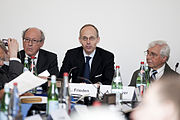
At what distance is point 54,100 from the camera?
5.35ft

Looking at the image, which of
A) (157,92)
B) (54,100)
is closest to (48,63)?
(54,100)

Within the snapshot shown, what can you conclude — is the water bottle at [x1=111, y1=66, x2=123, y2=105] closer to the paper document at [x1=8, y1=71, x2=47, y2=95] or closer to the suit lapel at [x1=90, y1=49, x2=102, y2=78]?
the paper document at [x1=8, y1=71, x2=47, y2=95]

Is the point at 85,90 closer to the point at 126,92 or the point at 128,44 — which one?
the point at 126,92

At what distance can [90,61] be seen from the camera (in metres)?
3.24

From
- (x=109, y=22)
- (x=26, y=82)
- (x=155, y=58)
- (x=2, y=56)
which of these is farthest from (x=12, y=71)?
(x=109, y=22)

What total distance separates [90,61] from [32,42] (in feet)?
2.35

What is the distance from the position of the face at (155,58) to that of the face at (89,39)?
65cm

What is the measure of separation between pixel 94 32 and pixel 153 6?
1.16 m

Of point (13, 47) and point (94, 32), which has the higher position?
point (94, 32)

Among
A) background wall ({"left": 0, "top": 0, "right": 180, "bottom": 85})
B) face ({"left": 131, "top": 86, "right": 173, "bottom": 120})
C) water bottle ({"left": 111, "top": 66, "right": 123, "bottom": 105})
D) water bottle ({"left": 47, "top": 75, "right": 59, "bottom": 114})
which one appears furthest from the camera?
background wall ({"left": 0, "top": 0, "right": 180, "bottom": 85})

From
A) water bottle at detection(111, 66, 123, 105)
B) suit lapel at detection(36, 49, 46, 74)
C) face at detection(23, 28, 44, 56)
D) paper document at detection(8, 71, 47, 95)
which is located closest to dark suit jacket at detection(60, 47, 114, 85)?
suit lapel at detection(36, 49, 46, 74)

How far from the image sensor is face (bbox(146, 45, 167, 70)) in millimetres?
3145

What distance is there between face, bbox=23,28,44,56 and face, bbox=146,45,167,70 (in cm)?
131

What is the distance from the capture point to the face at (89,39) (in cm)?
319
